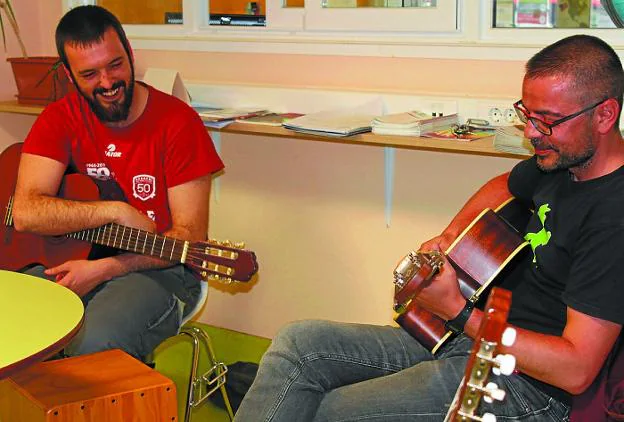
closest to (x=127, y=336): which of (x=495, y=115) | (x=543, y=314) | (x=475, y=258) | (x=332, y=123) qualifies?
(x=332, y=123)

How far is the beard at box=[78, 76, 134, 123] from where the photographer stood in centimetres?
255

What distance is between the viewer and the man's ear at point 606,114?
1756mm

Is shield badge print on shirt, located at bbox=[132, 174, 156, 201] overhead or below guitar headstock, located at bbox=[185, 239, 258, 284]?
overhead

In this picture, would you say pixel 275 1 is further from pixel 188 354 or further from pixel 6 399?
Answer: pixel 6 399

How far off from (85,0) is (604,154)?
240 centimetres

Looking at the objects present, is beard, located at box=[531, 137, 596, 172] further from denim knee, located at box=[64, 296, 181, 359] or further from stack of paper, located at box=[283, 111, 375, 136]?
denim knee, located at box=[64, 296, 181, 359]

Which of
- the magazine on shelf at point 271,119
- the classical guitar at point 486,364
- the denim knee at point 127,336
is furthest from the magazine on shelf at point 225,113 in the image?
the classical guitar at point 486,364

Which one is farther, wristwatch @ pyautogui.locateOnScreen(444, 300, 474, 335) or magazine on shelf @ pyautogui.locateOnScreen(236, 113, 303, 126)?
magazine on shelf @ pyautogui.locateOnScreen(236, 113, 303, 126)

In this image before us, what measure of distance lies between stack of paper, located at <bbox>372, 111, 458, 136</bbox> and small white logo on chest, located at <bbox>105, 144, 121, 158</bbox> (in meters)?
0.74

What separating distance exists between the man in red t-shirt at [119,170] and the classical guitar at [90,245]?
1.5 inches

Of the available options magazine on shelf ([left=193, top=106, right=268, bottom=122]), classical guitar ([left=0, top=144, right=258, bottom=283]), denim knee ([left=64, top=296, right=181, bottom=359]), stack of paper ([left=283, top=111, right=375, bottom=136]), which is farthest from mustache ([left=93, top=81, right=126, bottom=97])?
denim knee ([left=64, top=296, right=181, bottom=359])

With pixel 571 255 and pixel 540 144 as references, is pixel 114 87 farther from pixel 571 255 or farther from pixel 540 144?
pixel 571 255

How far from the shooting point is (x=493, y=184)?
2.24 meters

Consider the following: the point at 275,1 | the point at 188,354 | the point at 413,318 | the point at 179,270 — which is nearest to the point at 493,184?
the point at 413,318
